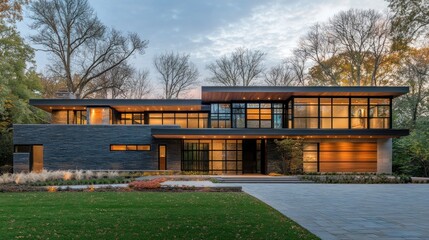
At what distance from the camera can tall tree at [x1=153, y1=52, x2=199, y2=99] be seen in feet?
163

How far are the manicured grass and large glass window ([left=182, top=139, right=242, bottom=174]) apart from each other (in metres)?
17.1

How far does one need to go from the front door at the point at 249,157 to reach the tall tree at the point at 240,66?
19715 mm

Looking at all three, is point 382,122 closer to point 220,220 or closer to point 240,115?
point 240,115

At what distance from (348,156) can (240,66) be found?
24.0 meters

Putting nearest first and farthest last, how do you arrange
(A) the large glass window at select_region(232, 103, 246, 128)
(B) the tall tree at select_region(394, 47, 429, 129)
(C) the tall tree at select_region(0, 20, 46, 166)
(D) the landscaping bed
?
(D) the landscaping bed < (A) the large glass window at select_region(232, 103, 246, 128) < (C) the tall tree at select_region(0, 20, 46, 166) < (B) the tall tree at select_region(394, 47, 429, 129)

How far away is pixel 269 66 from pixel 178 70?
Result: 12154 mm

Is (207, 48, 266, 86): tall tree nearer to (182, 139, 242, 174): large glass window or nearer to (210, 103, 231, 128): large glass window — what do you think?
(210, 103, 231, 128): large glass window

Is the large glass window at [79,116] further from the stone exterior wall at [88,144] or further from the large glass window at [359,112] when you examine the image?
the large glass window at [359,112]

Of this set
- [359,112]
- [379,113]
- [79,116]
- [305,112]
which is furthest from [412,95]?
[79,116]

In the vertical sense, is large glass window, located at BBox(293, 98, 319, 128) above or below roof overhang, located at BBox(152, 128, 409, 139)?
above

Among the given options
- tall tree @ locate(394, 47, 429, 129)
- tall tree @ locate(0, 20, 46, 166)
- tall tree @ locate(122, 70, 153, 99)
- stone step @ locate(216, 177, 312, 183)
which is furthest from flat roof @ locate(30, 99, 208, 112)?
tall tree @ locate(394, 47, 429, 129)

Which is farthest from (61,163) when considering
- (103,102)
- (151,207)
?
(151,207)

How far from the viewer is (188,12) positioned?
1192 inches

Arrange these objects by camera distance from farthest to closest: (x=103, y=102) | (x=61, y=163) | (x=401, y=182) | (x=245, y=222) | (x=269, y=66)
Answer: (x=269, y=66), (x=103, y=102), (x=61, y=163), (x=401, y=182), (x=245, y=222)
